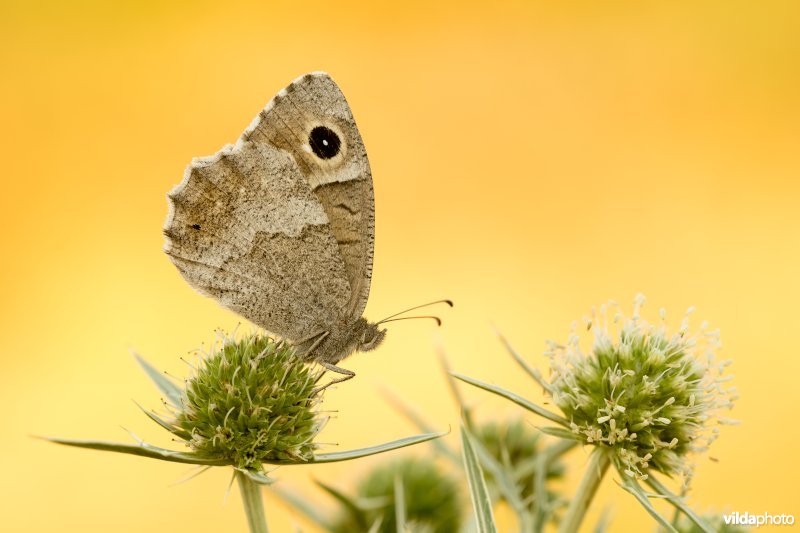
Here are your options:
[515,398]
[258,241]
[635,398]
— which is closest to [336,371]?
[258,241]

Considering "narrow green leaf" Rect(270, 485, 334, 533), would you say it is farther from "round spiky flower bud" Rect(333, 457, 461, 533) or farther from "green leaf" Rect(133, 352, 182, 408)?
"green leaf" Rect(133, 352, 182, 408)

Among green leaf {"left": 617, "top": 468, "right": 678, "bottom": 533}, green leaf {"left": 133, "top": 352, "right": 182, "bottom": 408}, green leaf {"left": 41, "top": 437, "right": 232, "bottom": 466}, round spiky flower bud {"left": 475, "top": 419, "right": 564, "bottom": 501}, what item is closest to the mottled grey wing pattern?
green leaf {"left": 133, "top": 352, "right": 182, "bottom": 408}

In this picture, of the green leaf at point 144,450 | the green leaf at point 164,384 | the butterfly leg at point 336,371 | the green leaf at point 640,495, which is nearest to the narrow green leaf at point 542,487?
the green leaf at point 640,495

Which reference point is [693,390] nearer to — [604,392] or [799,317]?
[604,392]

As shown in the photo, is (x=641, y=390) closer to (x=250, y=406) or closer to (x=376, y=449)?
(x=376, y=449)

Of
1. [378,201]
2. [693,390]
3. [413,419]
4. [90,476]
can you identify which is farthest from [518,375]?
[693,390]

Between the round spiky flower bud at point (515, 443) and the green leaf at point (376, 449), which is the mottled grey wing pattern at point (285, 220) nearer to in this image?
the green leaf at point (376, 449)
